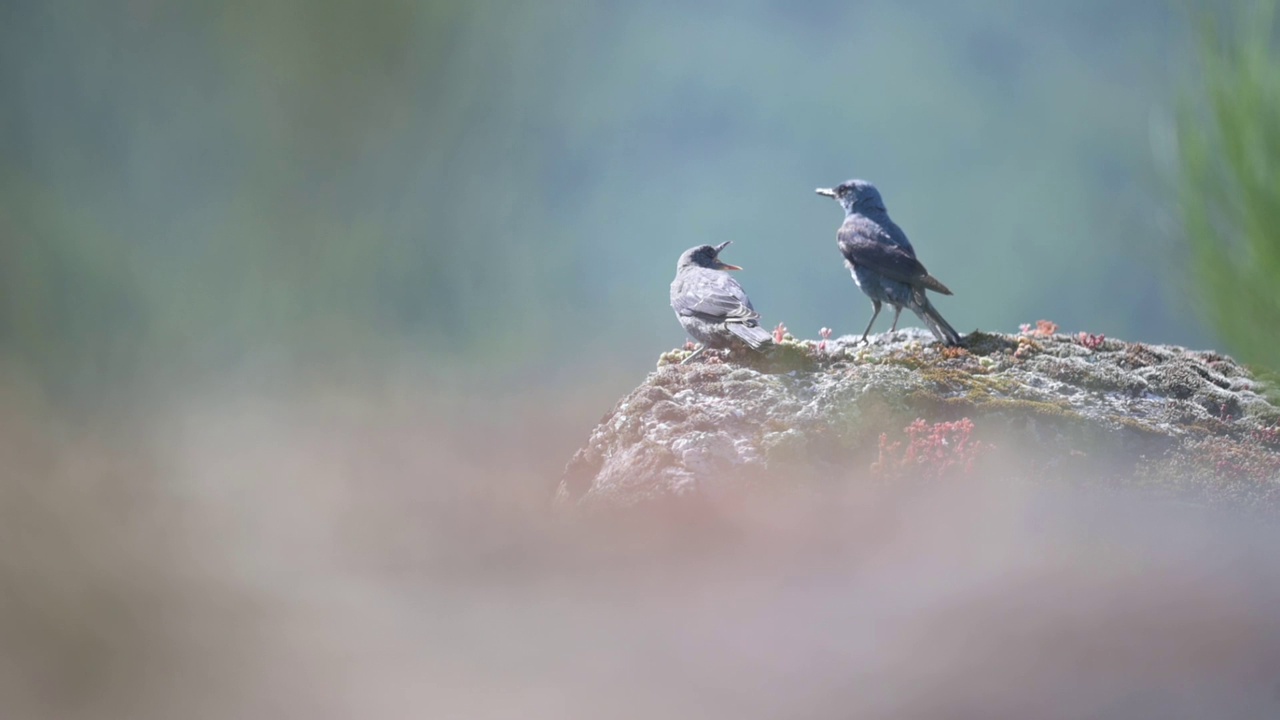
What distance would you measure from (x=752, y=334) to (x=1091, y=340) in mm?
786

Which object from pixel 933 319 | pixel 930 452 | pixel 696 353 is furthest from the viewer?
pixel 933 319

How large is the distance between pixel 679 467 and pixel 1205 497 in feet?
2.94

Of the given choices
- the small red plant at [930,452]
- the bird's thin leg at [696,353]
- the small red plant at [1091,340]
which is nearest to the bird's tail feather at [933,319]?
the small red plant at [1091,340]

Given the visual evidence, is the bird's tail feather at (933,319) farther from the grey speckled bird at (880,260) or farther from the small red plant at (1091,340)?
the small red plant at (1091,340)

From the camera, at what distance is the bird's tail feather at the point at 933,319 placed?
80.2 inches

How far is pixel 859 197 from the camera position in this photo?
2.35 metres

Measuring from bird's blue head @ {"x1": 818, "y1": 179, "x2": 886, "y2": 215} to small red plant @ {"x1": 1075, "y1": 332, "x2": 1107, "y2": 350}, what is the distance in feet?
1.83

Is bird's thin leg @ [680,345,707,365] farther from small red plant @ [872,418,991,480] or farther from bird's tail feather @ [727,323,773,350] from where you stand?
small red plant @ [872,418,991,480]

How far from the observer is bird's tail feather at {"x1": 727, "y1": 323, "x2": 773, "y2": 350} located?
1.81 meters

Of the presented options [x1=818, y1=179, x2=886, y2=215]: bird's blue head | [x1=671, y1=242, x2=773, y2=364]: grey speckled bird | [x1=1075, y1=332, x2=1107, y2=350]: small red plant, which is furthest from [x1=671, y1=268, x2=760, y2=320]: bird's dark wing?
[x1=1075, y1=332, x2=1107, y2=350]: small red plant

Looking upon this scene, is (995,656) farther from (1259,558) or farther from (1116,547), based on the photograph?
(1259,558)

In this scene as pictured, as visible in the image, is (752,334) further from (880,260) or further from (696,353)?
(880,260)

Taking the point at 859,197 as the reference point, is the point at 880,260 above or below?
below

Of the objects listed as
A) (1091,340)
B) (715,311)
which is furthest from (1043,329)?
(715,311)
